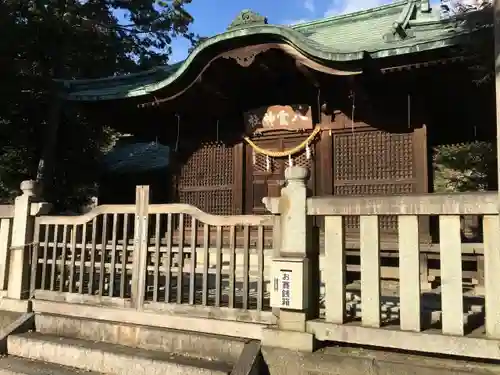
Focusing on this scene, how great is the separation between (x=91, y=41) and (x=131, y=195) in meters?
4.79

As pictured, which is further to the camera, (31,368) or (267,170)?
(267,170)

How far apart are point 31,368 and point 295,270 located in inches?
133

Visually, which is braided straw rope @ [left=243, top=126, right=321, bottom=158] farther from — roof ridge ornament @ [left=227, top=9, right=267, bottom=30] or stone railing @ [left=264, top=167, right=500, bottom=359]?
stone railing @ [left=264, top=167, right=500, bottom=359]

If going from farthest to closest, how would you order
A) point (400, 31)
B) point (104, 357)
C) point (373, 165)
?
Answer: point (373, 165), point (400, 31), point (104, 357)

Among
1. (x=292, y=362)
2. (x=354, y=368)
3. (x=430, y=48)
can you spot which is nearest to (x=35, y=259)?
(x=292, y=362)

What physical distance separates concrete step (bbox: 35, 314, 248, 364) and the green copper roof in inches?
182

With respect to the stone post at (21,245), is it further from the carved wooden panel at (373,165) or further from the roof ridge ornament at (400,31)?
the roof ridge ornament at (400,31)

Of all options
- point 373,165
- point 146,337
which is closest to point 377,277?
point 146,337

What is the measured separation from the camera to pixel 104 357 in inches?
202

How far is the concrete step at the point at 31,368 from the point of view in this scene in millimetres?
5137

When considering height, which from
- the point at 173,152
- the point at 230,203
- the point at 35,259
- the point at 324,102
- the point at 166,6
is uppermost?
the point at 166,6

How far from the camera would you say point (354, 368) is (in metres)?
4.19

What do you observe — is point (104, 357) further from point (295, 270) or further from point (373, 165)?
point (373, 165)

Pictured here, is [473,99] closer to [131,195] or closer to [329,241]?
[329,241]
